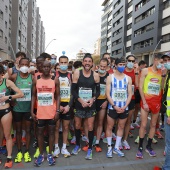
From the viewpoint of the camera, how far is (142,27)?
136 feet

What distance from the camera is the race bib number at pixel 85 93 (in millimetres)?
4613

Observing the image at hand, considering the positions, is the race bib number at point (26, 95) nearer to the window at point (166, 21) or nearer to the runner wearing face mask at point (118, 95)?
the runner wearing face mask at point (118, 95)

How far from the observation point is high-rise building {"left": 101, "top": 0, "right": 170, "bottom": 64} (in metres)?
34.1

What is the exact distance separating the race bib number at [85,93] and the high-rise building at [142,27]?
30752 mm

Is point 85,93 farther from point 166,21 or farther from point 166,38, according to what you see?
point 166,21

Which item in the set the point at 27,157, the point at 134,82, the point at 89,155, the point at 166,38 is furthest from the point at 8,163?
the point at 166,38

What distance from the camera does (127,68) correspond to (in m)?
5.61

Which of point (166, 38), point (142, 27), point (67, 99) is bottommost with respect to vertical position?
point (67, 99)

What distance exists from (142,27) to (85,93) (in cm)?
4032

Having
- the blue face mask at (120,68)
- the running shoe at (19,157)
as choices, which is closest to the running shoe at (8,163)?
the running shoe at (19,157)

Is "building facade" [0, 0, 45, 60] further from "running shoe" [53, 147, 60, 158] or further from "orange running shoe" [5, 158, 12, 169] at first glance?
"orange running shoe" [5, 158, 12, 169]

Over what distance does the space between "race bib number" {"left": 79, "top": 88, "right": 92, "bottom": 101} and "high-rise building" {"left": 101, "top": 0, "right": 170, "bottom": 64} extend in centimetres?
3075

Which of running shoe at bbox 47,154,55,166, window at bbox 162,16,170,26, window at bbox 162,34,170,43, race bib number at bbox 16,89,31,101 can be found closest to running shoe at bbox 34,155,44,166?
running shoe at bbox 47,154,55,166

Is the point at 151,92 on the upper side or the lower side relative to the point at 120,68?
lower
